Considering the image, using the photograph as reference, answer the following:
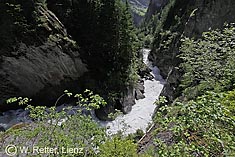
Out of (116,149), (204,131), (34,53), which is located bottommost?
(34,53)

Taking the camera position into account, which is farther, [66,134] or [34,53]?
[34,53]

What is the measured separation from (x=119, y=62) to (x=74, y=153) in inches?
721

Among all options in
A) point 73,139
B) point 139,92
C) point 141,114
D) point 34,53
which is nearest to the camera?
point 73,139

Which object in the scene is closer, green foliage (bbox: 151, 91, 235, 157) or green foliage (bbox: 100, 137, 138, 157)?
green foliage (bbox: 151, 91, 235, 157)

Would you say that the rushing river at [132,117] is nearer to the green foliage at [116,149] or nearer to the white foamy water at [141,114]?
the white foamy water at [141,114]

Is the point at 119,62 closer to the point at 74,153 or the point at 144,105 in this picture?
the point at 144,105

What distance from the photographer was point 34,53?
18.5 metres

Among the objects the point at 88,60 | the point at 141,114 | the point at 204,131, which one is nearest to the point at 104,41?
the point at 88,60

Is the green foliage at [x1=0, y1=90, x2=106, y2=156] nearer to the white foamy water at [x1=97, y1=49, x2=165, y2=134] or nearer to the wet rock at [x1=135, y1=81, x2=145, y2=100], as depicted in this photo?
the white foamy water at [x1=97, y1=49, x2=165, y2=134]

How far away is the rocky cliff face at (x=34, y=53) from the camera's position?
17.9 m

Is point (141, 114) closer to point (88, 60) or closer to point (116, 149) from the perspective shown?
point (88, 60)

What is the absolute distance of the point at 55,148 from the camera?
184 inches

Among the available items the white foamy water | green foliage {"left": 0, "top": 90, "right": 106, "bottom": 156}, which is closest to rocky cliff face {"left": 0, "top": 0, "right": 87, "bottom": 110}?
the white foamy water

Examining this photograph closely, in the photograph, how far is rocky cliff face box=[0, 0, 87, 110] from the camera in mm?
17859
